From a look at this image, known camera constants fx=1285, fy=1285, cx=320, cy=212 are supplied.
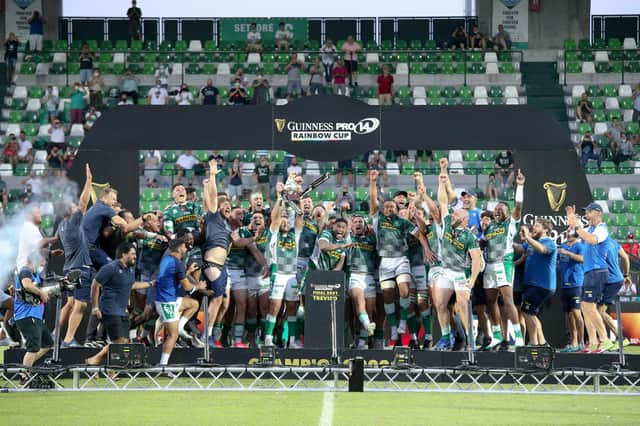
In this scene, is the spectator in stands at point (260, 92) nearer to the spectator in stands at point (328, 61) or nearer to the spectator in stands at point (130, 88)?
the spectator in stands at point (328, 61)

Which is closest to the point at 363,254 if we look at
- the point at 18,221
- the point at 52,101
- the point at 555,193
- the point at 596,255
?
the point at 555,193

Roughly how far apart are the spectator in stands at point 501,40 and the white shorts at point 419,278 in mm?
19139

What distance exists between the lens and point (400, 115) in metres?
19.1

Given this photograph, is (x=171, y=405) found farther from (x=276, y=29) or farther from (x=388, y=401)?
(x=276, y=29)

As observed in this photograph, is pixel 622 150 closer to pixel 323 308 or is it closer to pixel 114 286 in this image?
pixel 323 308

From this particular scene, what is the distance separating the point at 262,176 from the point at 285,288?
958cm

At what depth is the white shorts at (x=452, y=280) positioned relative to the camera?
1738 centimetres

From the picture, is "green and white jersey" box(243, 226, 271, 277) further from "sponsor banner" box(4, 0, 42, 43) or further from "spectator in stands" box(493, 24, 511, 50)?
"sponsor banner" box(4, 0, 42, 43)

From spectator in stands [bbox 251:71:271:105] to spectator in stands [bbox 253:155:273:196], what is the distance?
3.72m

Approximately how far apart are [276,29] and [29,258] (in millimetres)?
23764

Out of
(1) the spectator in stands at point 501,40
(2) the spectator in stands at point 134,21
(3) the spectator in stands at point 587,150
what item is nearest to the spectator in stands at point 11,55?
(2) the spectator in stands at point 134,21

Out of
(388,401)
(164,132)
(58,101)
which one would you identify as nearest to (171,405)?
(388,401)

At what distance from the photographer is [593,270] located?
725 inches

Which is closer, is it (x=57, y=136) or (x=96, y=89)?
(x=57, y=136)
